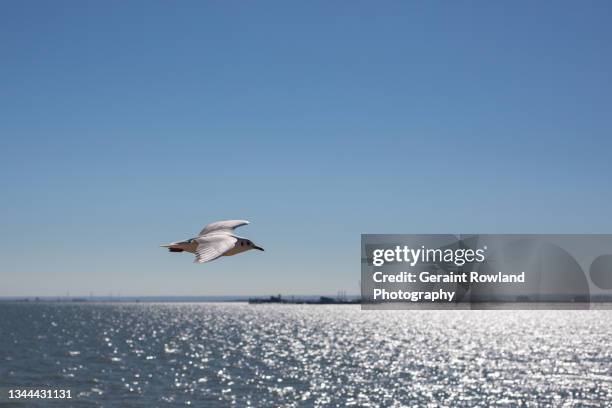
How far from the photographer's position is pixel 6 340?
495ft

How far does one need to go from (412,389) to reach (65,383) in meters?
43.8

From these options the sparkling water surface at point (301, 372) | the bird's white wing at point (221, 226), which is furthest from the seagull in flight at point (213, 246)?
the sparkling water surface at point (301, 372)

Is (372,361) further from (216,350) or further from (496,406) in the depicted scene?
(496,406)

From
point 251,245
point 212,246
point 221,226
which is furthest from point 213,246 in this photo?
point 221,226

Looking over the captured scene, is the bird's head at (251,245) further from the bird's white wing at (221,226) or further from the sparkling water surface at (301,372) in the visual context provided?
the sparkling water surface at (301,372)

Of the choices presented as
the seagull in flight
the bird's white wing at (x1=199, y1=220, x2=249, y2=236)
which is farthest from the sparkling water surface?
the seagull in flight

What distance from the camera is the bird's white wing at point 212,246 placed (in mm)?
9562

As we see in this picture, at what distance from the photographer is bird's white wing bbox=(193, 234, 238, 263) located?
9562 millimetres

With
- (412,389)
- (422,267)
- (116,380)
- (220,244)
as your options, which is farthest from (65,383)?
(220,244)

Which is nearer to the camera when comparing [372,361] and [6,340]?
[372,361]

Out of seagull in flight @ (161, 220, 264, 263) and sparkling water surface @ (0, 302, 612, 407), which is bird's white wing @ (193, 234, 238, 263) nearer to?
seagull in flight @ (161, 220, 264, 263)

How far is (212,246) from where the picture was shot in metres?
10.5

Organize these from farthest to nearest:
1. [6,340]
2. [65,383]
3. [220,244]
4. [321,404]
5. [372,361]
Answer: [6,340]
[372,361]
[65,383]
[321,404]
[220,244]

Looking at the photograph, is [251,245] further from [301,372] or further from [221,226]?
[301,372]
